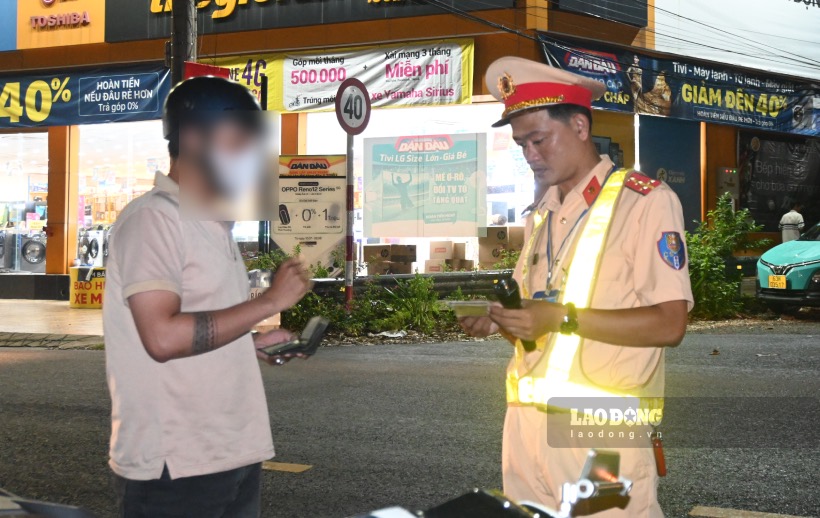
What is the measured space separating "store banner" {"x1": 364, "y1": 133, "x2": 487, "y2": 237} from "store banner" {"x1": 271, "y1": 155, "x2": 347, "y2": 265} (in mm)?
4064

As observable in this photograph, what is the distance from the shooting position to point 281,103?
18.1 m

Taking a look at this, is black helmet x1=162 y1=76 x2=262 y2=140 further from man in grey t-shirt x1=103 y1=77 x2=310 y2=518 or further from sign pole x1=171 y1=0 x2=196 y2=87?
sign pole x1=171 y1=0 x2=196 y2=87

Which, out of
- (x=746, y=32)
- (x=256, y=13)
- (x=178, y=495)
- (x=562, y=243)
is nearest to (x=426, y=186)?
(x=256, y=13)

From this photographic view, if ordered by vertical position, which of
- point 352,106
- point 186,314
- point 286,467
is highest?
point 352,106

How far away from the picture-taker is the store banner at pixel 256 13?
17.4 metres

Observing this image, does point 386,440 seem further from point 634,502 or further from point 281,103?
point 281,103

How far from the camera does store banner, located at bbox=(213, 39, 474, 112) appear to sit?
17.0 metres

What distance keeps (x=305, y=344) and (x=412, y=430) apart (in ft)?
13.7

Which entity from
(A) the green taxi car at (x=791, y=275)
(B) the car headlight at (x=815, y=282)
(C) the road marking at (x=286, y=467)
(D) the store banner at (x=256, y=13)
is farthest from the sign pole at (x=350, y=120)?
(C) the road marking at (x=286, y=467)

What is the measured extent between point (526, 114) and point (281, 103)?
16111 millimetres

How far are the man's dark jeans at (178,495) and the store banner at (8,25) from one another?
820 inches

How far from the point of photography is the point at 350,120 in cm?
1289

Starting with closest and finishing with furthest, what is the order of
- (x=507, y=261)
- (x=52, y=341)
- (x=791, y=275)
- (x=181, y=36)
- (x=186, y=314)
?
1. (x=186, y=314)
2. (x=181, y=36)
3. (x=52, y=341)
4. (x=791, y=275)
5. (x=507, y=261)

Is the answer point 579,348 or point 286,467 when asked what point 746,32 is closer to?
point 286,467
